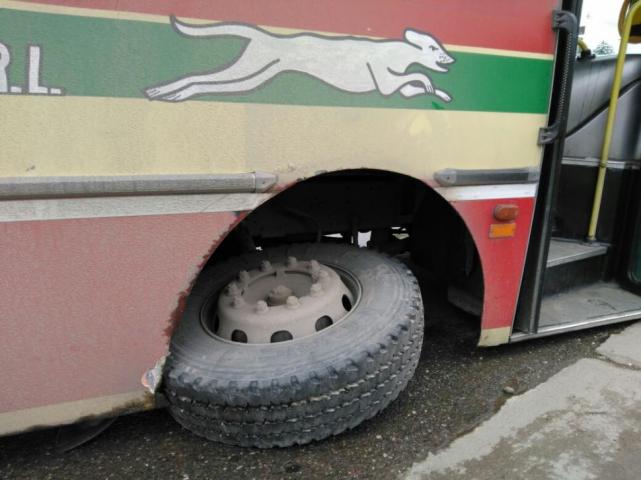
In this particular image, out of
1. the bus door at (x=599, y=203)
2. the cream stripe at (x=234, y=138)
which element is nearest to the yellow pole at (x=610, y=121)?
the bus door at (x=599, y=203)

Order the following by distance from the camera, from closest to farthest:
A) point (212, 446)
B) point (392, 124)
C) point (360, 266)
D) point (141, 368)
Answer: point (141, 368) < point (392, 124) < point (212, 446) < point (360, 266)

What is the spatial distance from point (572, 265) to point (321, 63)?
2091mm

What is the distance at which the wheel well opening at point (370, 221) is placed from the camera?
7.37ft

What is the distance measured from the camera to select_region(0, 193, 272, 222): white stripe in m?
1.23

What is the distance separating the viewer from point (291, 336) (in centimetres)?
167

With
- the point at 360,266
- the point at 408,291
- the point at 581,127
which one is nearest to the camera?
the point at 408,291

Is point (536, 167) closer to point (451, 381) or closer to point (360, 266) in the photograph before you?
point (360, 266)

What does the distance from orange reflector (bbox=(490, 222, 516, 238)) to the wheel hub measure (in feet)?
2.12

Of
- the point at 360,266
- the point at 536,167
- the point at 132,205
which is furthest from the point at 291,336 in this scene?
the point at 536,167

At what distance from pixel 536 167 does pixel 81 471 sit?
205cm

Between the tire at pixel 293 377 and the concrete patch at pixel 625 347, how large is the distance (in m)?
1.24

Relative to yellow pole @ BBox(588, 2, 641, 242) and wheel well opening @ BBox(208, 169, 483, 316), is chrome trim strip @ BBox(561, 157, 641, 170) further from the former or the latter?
wheel well opening @ BBox(208, 169, 483, 316)

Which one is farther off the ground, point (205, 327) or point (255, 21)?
point (255, 21)

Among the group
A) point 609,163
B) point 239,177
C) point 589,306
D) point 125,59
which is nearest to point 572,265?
point 589,306
